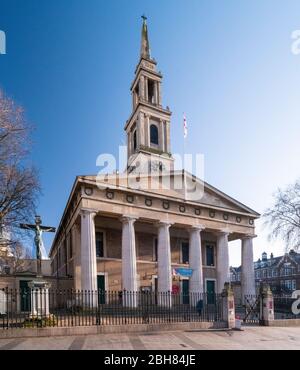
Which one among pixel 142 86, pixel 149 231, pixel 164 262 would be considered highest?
pixel 142 86

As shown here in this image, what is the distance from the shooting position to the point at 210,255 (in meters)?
38.6

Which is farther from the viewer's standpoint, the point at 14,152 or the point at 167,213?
the point at 167,213

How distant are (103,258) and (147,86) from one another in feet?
81.4

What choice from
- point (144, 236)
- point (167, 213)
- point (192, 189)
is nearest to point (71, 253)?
point (144, 236)

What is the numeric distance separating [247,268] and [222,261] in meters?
3.60

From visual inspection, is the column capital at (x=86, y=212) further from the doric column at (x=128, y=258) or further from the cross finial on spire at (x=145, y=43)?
the cross finial on spire at (x=145, y=43)

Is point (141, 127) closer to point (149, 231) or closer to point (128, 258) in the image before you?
point (149, 231)

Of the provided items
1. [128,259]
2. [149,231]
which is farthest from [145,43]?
[128,259]

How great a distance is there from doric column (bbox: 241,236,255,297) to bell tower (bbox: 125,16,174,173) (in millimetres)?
12789

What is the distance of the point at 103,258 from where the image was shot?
3111 centimetres

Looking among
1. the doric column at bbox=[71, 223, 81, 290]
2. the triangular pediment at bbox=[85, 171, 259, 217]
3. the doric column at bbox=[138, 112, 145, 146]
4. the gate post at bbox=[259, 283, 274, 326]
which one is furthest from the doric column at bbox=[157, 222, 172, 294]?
the doric column at bbox=[138, 112, 145, 146]

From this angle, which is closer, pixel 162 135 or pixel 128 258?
pixel 128 258

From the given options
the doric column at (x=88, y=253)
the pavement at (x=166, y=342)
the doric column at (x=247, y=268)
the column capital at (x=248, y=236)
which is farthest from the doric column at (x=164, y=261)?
the pavement at (x=166, y=342)
